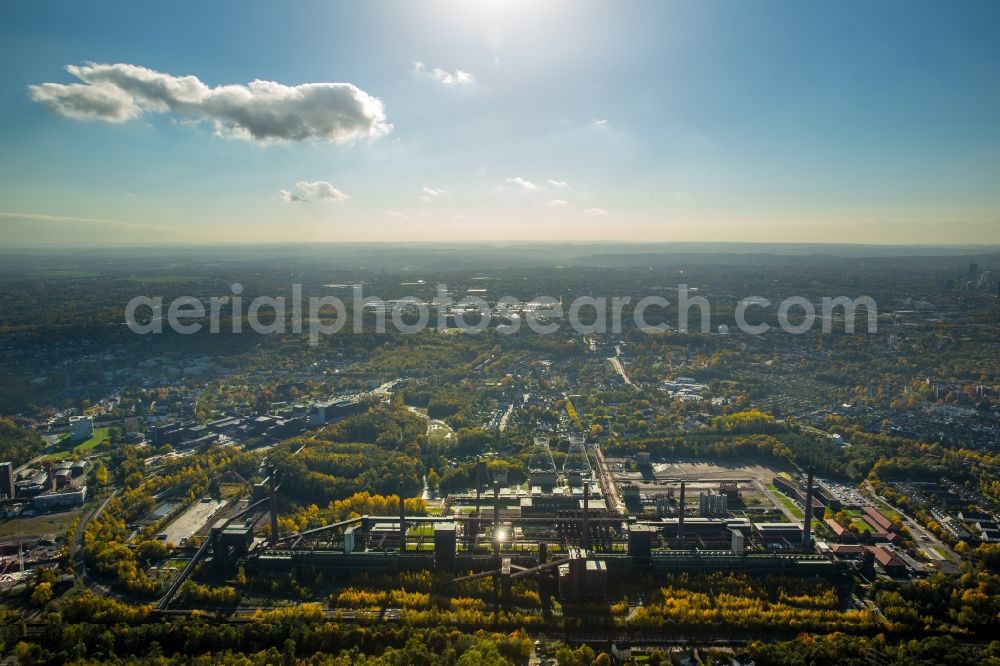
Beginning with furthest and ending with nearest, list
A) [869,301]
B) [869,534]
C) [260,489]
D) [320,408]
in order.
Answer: [869,301] → [320,408] → [260,489] → [869,534]

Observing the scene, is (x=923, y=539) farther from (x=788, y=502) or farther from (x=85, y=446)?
(x=85, y=446)

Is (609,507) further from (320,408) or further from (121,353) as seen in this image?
(121,353)

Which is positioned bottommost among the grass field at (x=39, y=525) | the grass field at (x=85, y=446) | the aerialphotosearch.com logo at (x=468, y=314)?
the grass field at (x=39, y=525)

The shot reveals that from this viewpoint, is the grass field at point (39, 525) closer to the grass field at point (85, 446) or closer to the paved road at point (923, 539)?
the grass field at point (85, 446)

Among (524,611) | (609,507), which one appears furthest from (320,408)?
(524,611)

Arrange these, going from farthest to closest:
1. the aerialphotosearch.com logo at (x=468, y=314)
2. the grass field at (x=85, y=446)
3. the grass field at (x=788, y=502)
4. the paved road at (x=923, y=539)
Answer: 1. the aerialphotosearch.com logo at (x=468, y=314)
2. the grass field at (x=85, y=446)
3. the grass field at (x=788, y=502)
4. the paved road at (x=923, y=539)

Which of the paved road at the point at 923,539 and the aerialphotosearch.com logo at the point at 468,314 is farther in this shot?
the aerialphotosearch.com logo at the point at 468,314

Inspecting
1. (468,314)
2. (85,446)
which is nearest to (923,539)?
(85,446)

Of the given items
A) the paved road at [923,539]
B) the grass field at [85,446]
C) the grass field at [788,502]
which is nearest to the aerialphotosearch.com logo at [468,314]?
the grass field at [85,446]

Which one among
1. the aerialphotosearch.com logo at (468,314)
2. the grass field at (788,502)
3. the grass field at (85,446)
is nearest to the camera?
the grass field at (788,502)
